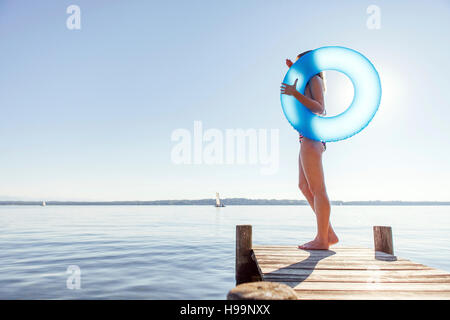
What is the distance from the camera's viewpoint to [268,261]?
376 cm

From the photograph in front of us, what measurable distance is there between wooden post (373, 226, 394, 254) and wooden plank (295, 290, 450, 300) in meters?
2.32

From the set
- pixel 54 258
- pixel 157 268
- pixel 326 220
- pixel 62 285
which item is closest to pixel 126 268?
pixel 157 268

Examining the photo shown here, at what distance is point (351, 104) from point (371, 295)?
8.21ft

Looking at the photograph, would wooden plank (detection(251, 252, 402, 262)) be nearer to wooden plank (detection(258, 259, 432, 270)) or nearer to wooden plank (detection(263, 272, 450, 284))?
wooden plank (detection(258, 259, 432, 270))

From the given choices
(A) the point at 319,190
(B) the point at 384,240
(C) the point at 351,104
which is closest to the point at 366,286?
(A) the point at 319,190

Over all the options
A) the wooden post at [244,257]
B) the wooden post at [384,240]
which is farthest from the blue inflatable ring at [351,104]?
the wooden post at [244,257]

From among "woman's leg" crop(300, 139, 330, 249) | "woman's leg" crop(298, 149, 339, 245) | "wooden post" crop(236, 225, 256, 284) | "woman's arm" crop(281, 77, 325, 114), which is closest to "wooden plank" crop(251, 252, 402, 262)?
"woman's leg" crop(300, 139, 330, 249)

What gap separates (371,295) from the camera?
7.66 ft

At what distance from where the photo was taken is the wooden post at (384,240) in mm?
4648

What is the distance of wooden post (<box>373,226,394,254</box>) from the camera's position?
183 inches

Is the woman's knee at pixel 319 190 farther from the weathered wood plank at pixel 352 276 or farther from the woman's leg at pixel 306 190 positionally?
the weathered wood plank at pixel 352 276

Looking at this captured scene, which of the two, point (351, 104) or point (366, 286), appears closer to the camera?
point (366, 286)

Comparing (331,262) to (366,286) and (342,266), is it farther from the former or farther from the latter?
(366,286)
